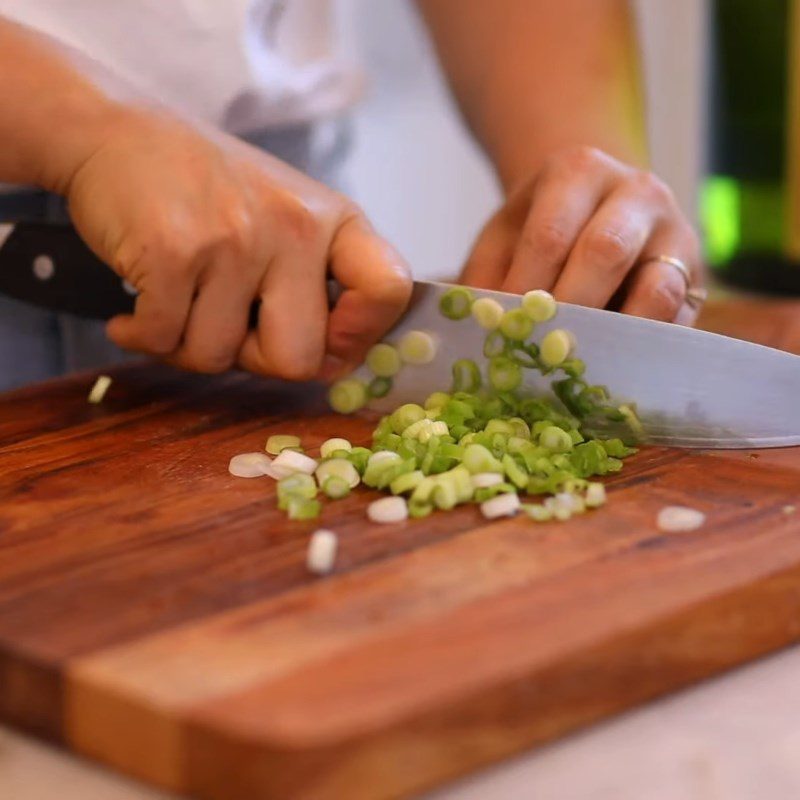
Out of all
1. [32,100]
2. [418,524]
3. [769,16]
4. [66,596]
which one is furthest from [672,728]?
[769,16]

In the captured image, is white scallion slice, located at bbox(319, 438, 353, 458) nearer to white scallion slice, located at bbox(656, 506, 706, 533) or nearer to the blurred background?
white scallion slice, located at bbox(656, 506, 706, 533)

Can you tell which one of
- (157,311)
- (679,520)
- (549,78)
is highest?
(549,78)

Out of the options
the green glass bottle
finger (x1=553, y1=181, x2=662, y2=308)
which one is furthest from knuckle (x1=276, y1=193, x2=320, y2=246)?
the green glass bottle

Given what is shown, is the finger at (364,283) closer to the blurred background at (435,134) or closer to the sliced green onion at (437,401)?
the sliced green onion at (437,401)

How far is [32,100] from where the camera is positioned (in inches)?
41.4

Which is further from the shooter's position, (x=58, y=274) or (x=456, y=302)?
(x=58, y=274)

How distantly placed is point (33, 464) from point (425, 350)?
341 millimetres

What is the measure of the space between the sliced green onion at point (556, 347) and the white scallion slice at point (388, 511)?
0.75 ft

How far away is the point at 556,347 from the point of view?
41.6 inches

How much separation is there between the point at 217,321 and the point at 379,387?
16 cm

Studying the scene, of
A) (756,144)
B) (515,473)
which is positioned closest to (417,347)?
(515,473)

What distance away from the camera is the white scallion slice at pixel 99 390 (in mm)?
1213

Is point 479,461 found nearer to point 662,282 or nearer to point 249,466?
point 249,466

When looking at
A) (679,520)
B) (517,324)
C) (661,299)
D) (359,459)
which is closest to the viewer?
(679,520)
